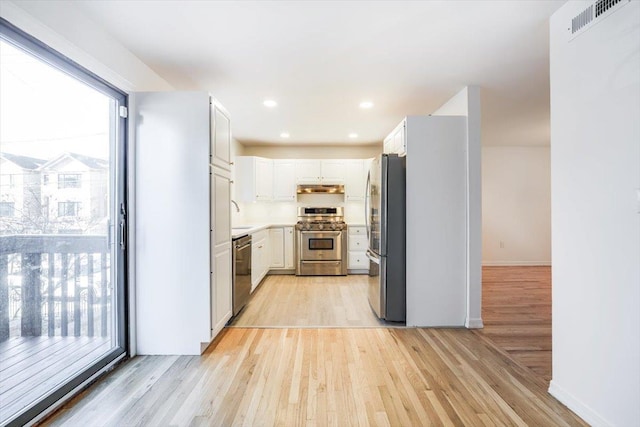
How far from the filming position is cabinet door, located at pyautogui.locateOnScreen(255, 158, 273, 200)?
221 inches

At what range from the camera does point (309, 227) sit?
18.1ft

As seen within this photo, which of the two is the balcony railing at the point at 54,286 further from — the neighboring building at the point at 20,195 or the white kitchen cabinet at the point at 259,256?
the white kitchen cabinet at the point at 259,256

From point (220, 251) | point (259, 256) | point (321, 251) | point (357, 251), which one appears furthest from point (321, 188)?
point (220, 251)

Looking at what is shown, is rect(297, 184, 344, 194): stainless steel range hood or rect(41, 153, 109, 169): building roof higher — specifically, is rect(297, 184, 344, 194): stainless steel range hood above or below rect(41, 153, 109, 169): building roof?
above

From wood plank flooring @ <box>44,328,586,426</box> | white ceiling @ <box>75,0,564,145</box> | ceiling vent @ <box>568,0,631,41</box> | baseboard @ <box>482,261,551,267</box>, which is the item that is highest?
white ceiling @ <box>75,0,564,145</box>

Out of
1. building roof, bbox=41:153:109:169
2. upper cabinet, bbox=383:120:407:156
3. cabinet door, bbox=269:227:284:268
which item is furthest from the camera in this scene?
cabinet door, bbox=269:227:284:268

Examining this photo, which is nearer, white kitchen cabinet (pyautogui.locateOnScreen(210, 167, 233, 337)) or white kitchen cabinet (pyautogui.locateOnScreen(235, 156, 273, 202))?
white kitchen cabinet (pyautogui.locateOnScreen(210, 167, 233, 337))

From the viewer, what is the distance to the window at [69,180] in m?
1.98

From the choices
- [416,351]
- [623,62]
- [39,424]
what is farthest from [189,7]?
[416,351]

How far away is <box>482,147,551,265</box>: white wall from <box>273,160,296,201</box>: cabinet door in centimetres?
400

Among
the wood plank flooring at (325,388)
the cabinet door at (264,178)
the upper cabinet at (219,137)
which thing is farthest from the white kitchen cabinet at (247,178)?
the wood plank flooring at (325,388)

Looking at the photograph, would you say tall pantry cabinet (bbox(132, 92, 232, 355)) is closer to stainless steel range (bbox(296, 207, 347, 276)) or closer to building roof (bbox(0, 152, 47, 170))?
building roof (bbox(0, 152, 47, 170))

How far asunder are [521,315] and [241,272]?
129 inches

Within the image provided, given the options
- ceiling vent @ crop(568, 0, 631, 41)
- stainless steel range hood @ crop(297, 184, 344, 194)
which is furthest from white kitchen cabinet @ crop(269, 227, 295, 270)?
ceiling vent @ crop(568, 0, 631, 41)
